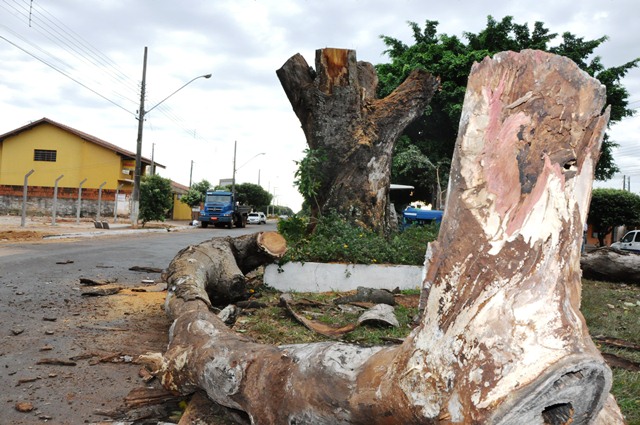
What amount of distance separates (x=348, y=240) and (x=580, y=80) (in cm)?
670

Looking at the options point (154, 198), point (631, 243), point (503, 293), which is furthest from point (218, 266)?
point (154, 198)

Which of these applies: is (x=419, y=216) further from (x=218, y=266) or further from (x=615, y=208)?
(x=615, y=208)

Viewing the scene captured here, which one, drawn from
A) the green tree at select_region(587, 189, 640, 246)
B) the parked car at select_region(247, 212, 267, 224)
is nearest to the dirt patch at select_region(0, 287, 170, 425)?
the green tree at select_region(587, 189, 640, 246)

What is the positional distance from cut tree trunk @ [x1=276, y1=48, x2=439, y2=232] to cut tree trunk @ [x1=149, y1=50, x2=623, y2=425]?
7.32 m

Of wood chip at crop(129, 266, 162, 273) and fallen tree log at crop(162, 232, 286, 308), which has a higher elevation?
fallen tree log at crop(162, 232, 286, 308)

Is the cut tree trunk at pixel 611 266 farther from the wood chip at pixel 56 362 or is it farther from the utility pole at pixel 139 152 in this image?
the utility pole at pixel 139 152

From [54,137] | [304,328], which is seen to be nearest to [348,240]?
[304,328]

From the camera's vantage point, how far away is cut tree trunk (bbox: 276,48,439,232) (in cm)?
987

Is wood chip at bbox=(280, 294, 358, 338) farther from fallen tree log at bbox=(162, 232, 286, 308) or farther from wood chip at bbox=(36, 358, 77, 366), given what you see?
wood chip at bbox=(36, 358, 77, 366)

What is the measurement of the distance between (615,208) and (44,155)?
A: 38421 millimetres

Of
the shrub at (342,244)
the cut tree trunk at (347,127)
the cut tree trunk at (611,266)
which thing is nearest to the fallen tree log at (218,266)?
the shrub at (342,244)

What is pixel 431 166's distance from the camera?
803 inches

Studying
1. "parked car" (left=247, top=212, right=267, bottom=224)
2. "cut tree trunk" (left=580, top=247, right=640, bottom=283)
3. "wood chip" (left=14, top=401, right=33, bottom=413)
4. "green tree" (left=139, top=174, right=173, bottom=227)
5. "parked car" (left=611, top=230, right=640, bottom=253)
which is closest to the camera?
"wood chip" (left=14, top=401, right=33, bottom=413)

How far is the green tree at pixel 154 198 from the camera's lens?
99.3 ft
